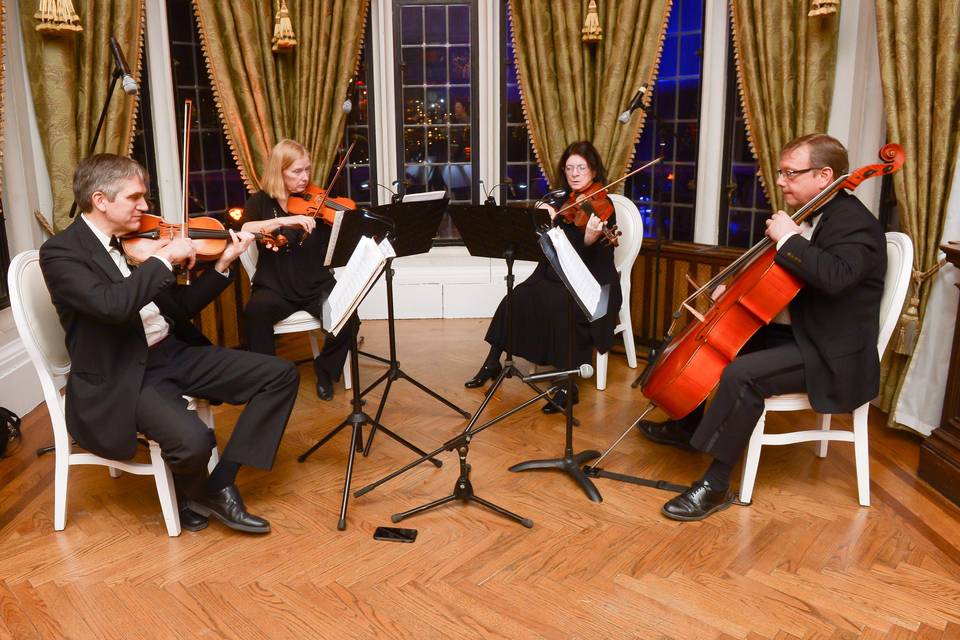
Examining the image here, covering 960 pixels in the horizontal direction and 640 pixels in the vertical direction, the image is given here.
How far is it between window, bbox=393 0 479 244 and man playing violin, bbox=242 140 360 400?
4.73ft

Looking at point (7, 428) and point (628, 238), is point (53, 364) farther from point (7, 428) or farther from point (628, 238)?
point (628, 238)

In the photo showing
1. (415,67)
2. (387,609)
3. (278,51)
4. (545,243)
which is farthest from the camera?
(415,67)

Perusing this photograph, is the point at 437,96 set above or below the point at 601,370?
above

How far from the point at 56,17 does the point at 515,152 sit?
2.69 meters

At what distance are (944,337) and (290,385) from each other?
241 centimetres

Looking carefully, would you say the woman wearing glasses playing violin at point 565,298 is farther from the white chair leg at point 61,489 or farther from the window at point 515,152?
the white chair leg at point 61,489

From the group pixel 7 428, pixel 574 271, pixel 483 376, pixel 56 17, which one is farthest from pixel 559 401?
pixel 56 17

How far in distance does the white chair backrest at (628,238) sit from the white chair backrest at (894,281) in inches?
55.6

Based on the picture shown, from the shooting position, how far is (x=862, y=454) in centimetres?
264

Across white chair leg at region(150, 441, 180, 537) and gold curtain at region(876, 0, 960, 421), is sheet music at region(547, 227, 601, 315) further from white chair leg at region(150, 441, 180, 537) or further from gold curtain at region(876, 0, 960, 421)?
gold curtain at region(876, 0, 960, 421)

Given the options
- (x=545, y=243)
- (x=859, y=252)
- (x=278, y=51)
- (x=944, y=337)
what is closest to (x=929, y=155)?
(x=944, y=337)

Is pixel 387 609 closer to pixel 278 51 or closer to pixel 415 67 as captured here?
pixel 278 51

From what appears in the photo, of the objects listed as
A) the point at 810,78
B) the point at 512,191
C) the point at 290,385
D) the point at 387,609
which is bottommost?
the point at 387,609

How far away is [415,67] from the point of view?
16.4 ft
